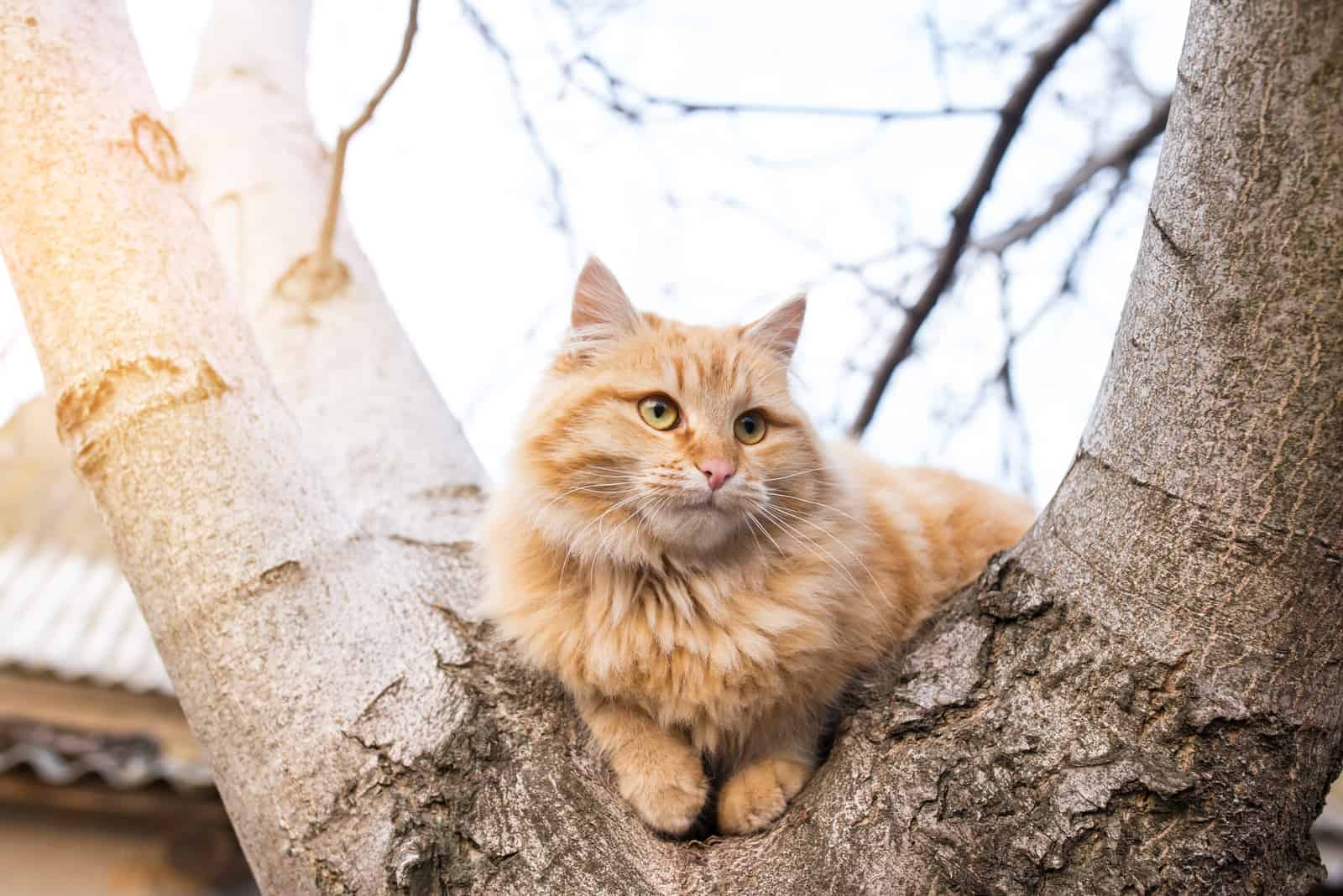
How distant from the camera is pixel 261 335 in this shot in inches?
99.7

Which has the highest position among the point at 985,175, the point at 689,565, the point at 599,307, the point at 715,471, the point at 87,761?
the point at 985,175

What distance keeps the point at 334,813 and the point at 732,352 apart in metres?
1.31

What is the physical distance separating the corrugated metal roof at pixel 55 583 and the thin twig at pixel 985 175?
409 cm

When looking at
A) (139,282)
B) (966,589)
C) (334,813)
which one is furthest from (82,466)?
(966,589)

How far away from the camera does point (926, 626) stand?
1733 mm

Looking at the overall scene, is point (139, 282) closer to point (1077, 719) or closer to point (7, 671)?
point (1077, 719)

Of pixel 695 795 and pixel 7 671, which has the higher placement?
pixel 695 795

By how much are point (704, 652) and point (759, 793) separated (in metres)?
0.29

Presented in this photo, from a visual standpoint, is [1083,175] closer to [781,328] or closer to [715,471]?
[781,328]

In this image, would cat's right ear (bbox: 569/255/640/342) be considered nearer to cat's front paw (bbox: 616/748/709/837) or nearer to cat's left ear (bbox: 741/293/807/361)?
cat's left ear (bbox: 741/293/807/361)

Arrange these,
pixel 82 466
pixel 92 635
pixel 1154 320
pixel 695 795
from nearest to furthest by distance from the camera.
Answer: pixel 1154 320 → pixel 82 466 → pixel 695 795 → pixel 92 635

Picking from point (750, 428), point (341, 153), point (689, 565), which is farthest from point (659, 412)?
point (341, 153)

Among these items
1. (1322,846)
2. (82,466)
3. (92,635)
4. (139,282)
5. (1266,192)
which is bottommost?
(92,635)

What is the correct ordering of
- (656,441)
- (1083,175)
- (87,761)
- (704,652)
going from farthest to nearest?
(87,761) → (1083,175) → (656,441) → (704,652)
